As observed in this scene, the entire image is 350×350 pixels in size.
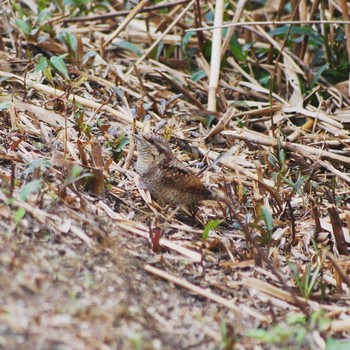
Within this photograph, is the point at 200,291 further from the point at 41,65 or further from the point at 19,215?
the point at 41,65

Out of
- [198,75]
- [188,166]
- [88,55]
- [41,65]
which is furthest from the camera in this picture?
[198,75]

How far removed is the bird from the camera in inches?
149

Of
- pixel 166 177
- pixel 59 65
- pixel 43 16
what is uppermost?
pixel 43 16

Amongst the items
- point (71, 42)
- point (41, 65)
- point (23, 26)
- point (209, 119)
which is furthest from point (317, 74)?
point (23, 26)

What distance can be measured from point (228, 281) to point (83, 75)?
2.32 meters

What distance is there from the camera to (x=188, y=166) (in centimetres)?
446

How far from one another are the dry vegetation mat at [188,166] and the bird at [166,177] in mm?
107

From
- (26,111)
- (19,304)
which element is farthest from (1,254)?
(26,111)

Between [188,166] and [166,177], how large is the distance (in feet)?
2.28

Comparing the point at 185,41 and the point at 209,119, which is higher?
the point at 185,41

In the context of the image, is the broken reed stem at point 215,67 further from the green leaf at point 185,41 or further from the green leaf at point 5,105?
the green leaf at point 5,105

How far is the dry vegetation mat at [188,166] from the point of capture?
280 centimetres

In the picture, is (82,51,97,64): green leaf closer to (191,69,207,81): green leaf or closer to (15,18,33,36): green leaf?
(15,18,33,36): green leaf

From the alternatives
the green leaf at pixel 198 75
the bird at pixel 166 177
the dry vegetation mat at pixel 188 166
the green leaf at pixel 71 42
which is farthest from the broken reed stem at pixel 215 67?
the bird at pixel 166 177
